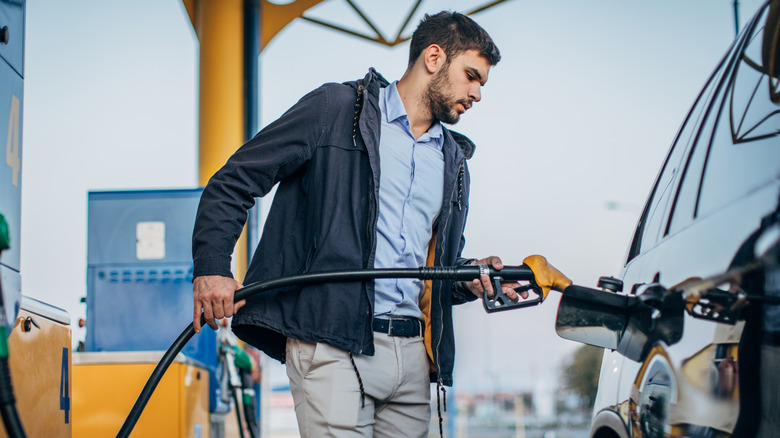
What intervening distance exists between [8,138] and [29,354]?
812 mm

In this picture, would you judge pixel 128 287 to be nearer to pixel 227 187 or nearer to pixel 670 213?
pixel 227 187

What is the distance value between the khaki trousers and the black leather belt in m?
0.02

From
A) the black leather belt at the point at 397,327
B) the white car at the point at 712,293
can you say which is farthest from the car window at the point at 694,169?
the black leather belt at the point at 397,327

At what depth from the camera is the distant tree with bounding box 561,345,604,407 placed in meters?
62.5

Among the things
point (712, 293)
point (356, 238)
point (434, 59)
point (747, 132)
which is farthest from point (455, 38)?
point (712, 293)

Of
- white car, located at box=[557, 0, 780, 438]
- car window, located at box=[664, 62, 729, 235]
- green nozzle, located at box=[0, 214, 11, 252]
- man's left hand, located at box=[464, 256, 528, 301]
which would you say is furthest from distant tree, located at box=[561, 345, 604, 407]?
green nozzle, located at box=[0, 214, 11, 252]

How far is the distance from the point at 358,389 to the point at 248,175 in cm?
76

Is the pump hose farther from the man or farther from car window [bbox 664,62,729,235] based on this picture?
car window [bbox 664,62,729,235]

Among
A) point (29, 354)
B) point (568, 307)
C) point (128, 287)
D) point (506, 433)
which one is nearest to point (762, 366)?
point (568, 307)

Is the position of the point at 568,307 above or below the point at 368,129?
below

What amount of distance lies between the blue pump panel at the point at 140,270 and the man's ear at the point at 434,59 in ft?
7.69

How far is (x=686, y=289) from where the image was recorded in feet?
5.54

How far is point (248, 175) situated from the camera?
9.26ft

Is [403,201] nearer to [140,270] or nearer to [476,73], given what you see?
[476,73]
